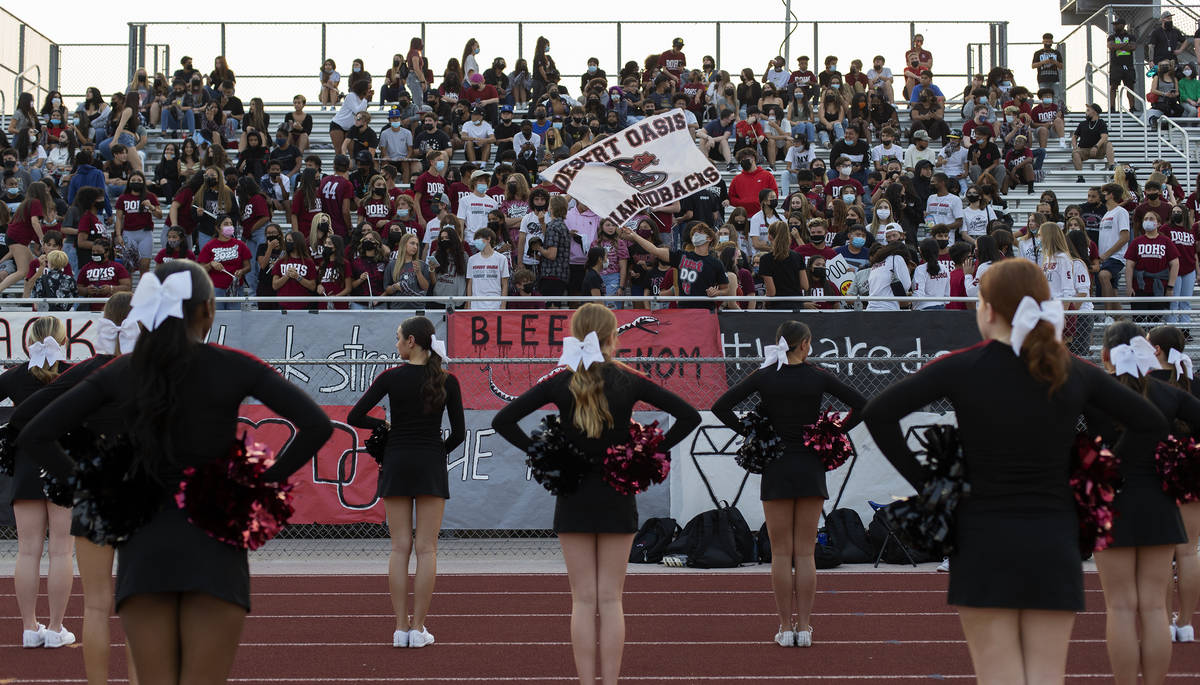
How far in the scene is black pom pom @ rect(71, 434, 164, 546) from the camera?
354cm

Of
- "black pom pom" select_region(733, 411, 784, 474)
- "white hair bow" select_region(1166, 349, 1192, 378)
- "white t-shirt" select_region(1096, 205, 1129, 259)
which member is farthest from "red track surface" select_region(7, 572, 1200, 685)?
"white t-shirt" select_region(1096, 205, 1129, 259)

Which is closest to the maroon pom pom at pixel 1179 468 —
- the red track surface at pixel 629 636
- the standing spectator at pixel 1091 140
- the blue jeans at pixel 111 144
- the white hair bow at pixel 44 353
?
the red track surface at pixel 629 636

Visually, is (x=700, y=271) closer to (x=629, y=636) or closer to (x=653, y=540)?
(x=653, y=540)

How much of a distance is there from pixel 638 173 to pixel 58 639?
7635mm

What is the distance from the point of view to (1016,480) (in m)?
3.63

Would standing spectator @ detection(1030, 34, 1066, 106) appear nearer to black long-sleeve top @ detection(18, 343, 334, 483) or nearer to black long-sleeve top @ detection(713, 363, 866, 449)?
black long-sleeve top @ detection(713, 363, 866, 449)

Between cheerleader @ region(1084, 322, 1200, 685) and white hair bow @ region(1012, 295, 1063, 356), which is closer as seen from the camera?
white hair bow @ region(1012, 295, 1063, 356)

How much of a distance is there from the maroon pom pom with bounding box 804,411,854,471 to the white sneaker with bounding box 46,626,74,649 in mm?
4234

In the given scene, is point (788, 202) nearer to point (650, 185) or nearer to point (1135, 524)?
point (650, 185)

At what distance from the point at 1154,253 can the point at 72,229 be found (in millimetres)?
11863

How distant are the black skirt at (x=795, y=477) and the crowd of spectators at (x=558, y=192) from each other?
425cm

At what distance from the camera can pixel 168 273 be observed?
11.8 ft

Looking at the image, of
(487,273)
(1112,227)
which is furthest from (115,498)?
(1112,227)

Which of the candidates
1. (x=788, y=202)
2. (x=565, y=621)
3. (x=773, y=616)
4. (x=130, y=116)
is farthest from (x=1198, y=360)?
(x=130, y=116)
